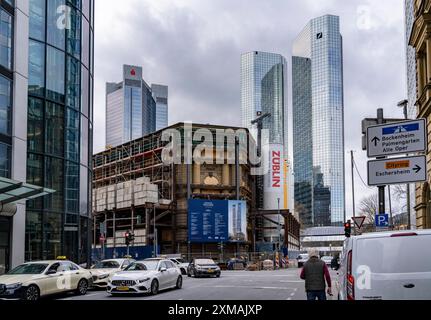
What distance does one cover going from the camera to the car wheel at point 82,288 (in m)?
21.8

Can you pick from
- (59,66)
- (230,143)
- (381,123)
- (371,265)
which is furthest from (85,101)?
(230,143)

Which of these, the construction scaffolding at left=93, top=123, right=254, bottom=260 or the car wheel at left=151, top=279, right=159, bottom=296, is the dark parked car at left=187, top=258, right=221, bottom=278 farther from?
the construction scaffolding at left=93, top=123, right=254, bottom=260

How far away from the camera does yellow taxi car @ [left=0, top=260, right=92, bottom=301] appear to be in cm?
1788

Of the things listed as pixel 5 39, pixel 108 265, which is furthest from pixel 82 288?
pixel 5 39

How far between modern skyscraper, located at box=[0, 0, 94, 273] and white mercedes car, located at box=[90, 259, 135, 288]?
438 centimetres

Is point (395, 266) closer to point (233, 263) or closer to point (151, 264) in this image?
Answer: point (151, 264)

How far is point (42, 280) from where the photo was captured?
751 inches

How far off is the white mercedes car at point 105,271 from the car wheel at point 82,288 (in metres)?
1.87

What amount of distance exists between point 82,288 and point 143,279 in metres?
3.18

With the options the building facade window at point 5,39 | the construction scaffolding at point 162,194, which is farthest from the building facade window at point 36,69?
the construction scaffolding at point 162,194

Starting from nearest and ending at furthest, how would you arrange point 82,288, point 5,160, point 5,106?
point 82,288, point 5,160, point 5,106

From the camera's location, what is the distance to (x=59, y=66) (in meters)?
33.4

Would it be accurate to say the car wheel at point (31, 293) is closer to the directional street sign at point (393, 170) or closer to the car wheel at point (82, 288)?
the car wheel at point (82, 288)
